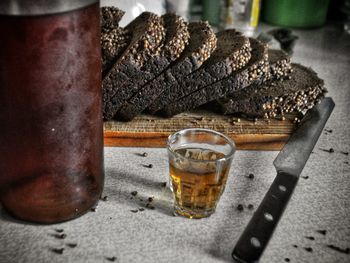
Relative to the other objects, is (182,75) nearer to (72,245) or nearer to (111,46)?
(111,46)

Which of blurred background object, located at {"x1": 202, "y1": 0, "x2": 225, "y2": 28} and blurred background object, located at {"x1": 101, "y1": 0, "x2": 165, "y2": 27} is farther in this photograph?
blurred background object, located at {"x1": 202, "y1": 0, "x2": 225, "y2": 28}

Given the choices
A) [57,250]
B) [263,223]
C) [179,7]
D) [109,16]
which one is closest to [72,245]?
[57,250]

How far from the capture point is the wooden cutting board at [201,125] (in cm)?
131

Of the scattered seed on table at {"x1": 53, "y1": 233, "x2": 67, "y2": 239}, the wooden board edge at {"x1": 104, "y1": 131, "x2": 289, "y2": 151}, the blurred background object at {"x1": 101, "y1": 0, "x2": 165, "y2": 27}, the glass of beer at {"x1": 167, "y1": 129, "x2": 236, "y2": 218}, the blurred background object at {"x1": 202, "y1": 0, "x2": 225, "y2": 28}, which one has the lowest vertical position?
the scattered seed on table at {"x1": 53, "y1": 233, "x2": 67, "y2": 239}

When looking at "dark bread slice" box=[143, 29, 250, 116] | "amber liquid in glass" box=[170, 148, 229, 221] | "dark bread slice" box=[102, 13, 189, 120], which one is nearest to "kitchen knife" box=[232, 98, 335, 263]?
"amber liquid in glass" box=[170, 148, 229, 221]

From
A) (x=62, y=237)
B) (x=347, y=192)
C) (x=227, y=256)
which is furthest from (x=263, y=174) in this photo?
(x=62, y=237)

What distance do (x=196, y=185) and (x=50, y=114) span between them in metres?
0.33

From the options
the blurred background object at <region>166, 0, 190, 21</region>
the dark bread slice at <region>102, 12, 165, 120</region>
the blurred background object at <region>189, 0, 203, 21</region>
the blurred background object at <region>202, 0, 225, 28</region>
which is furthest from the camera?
the blurred background object at <region>189, 0, 203, 21</region>

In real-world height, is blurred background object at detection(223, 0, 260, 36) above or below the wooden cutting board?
above

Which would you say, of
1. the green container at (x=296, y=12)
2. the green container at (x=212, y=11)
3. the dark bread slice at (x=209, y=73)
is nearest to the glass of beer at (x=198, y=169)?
the dark bread slice at (x=209, y=73)

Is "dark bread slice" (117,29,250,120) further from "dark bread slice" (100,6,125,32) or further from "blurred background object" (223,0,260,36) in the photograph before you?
"blurred background object" (223,0,260,36)

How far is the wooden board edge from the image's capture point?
1306 millimetres

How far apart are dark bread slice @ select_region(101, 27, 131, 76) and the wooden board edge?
173 millimetres

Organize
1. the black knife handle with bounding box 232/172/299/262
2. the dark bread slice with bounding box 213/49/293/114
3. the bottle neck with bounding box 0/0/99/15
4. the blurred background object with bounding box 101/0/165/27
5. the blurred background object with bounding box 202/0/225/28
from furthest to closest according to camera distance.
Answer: the blurred background object with bounding box 202/0/225/28
the blurred background object with bounding box 101/0/165/27
the dark bread slice with bounding box 213/49/293/114
the black knife handle with bounding box 232/172/299/262
the bottle neck with bounding box 0/0/99/15
